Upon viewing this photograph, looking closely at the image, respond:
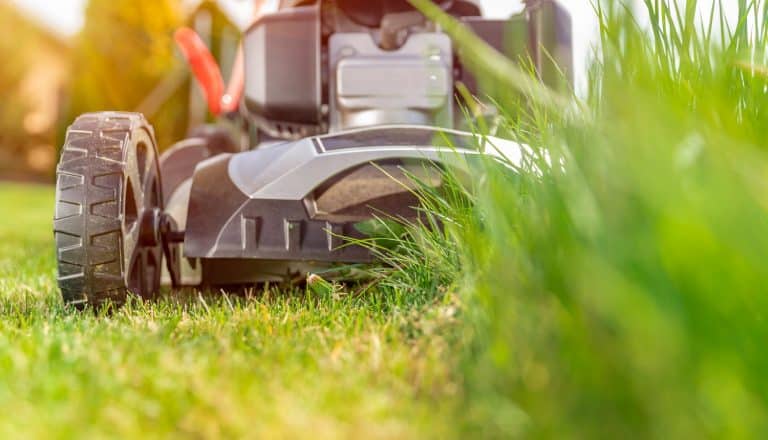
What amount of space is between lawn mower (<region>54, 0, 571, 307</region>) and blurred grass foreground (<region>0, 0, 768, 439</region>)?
30 cm

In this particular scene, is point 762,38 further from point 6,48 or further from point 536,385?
point 6,48

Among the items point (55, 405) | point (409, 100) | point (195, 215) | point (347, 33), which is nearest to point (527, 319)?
point (55, 405)

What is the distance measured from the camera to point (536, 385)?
0.84 meters

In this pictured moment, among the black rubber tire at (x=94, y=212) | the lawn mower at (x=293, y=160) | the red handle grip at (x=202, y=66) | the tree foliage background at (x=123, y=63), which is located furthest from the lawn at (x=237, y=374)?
the tree foliage background at (x=123, y=63)

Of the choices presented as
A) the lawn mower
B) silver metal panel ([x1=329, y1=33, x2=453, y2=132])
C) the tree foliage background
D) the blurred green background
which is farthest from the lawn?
the tree foliage background

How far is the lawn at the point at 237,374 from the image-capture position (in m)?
0.87

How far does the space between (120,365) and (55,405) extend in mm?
173

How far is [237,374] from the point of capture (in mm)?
1030

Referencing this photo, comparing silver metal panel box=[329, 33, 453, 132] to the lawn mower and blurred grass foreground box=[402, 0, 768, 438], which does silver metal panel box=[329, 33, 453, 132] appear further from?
blurred grass foreground box=[402, 0, 768, 438]

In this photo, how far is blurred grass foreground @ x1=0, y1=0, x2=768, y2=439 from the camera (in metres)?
0.74

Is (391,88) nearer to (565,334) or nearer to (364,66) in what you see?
(364,66)

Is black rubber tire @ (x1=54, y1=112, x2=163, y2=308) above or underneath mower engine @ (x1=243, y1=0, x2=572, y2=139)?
underneath

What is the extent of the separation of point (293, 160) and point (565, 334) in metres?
1.22

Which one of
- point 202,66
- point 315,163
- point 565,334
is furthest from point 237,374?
point 202,66
